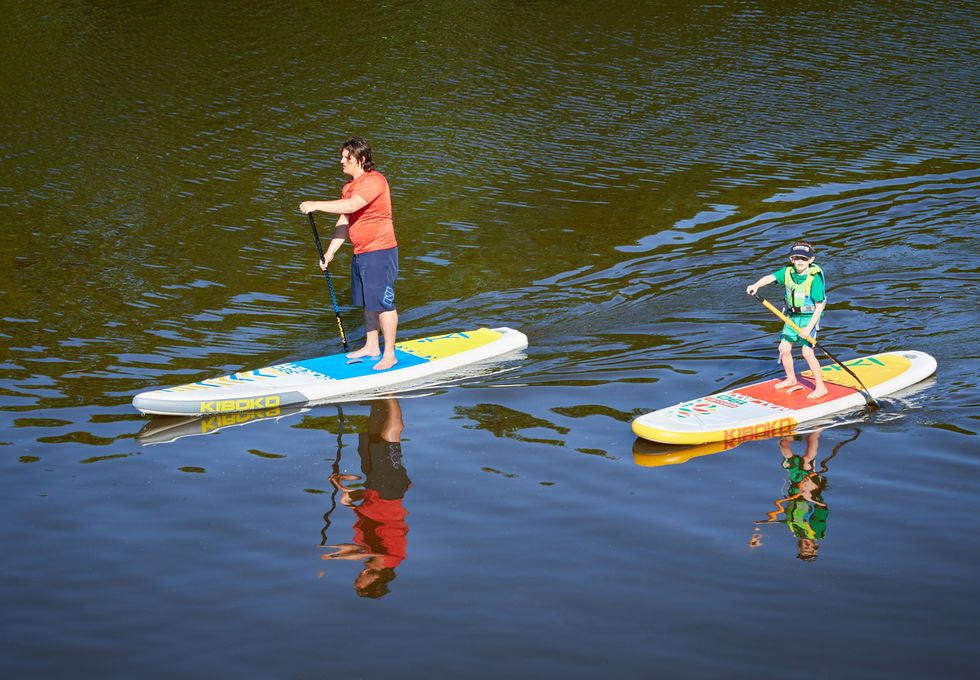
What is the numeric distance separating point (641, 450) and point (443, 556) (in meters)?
2.33

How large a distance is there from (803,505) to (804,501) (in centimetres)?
7

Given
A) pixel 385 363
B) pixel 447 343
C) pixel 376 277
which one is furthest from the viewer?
pixel 447 343

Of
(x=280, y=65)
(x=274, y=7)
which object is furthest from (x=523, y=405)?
(x=274, y=7)

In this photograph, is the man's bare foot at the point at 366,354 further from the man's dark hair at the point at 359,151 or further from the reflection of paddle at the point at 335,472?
the man's dark hair at the point at 359,151

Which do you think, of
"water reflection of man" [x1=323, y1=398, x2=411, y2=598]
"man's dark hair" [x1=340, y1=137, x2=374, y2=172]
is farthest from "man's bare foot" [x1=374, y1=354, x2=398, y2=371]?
"man's dark hair" [x1=340, y1=137, x2=374, y2=172]

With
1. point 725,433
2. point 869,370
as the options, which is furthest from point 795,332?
point 725,433

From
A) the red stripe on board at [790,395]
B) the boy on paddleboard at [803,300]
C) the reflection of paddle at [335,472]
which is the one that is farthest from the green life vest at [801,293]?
the reflection of paddle at [335,472]

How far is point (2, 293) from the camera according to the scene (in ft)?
43.4

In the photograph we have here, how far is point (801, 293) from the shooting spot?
31.3ft

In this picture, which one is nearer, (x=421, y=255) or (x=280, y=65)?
(x=421, y=255)

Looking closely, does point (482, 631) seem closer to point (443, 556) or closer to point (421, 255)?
point (443, 556)

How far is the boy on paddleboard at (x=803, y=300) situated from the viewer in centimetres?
942

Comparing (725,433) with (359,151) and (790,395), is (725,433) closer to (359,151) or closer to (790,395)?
(790,395)

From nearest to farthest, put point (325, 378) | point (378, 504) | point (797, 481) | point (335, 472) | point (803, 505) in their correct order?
1. point (803, 505)
2. point (378, 504)
3. point (797, 481)
4. point (335, 472)
5. point (325, 378)
